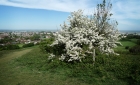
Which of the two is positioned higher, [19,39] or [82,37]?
[82,37]

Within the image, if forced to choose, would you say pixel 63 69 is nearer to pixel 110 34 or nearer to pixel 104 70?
pixel 104 70

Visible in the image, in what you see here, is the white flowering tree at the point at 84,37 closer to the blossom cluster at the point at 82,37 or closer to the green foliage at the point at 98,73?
the blossom cluster at the point at 82,37

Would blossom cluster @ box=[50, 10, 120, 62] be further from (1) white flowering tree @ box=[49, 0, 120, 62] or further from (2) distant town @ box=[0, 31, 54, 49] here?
(2) distant town @ box=[0, 31, 54, 49]

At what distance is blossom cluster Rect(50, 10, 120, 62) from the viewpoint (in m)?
7.98

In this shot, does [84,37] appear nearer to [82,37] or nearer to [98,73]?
[82,37]

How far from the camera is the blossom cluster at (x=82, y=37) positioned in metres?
7.98

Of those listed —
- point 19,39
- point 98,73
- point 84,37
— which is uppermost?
point 84,37

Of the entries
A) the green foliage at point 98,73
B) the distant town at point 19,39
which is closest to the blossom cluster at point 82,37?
the green foliage at point 98,73

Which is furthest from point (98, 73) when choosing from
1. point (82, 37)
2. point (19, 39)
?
point (19, 39)

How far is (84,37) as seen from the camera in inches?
335

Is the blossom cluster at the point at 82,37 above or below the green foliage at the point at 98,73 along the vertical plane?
above

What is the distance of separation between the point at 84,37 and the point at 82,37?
43 centimetres

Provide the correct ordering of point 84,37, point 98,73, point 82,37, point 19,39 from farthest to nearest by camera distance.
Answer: point 19,39, point 84,37, point 82,37, point 98,73

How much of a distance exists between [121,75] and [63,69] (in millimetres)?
3824
